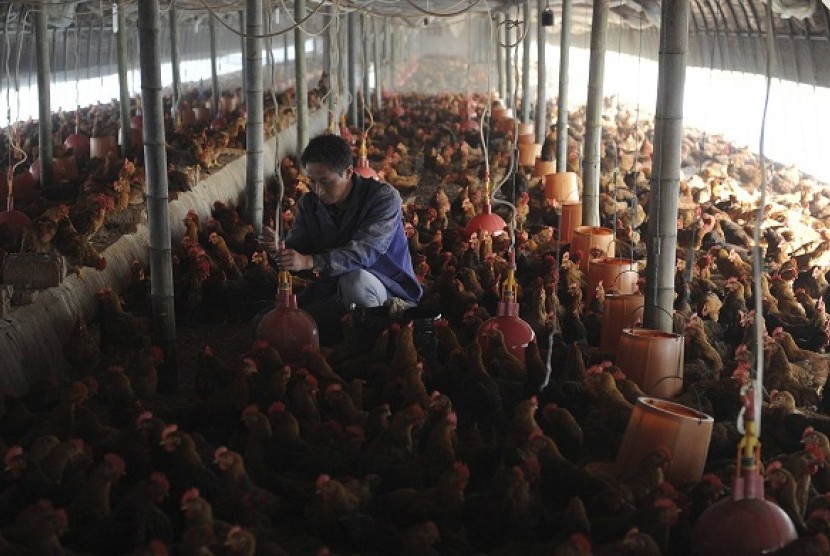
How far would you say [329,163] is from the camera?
5.20m

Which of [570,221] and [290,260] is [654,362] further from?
[570,221]

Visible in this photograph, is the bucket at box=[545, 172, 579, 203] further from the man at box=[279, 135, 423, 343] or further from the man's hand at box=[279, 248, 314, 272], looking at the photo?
the man's hand at box=[279, 248, 314, 272]

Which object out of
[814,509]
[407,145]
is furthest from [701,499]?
[407,145]

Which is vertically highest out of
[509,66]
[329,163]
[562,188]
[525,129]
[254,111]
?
[329,163]

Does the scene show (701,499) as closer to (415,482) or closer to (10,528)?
(415,482)

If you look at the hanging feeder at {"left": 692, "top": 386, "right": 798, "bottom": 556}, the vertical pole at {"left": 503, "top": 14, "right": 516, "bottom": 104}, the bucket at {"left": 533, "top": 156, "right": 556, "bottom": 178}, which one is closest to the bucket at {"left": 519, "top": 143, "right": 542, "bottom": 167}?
the bucket at {"left": 533, "top": 156, "right": 556, "bottom": 178}

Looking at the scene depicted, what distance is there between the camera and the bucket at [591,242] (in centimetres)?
720

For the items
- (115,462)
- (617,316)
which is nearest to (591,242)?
(617,316)

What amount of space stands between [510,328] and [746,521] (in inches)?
80.9

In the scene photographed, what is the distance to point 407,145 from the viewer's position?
597 inches

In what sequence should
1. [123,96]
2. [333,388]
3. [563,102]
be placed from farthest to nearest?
[563,102] → [123,96] → [333,388]

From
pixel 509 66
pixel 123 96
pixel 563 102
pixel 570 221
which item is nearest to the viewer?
pixel 570 221

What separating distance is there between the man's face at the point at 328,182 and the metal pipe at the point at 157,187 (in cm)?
76

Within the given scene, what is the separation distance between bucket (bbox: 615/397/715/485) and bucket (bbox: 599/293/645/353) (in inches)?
61.2
